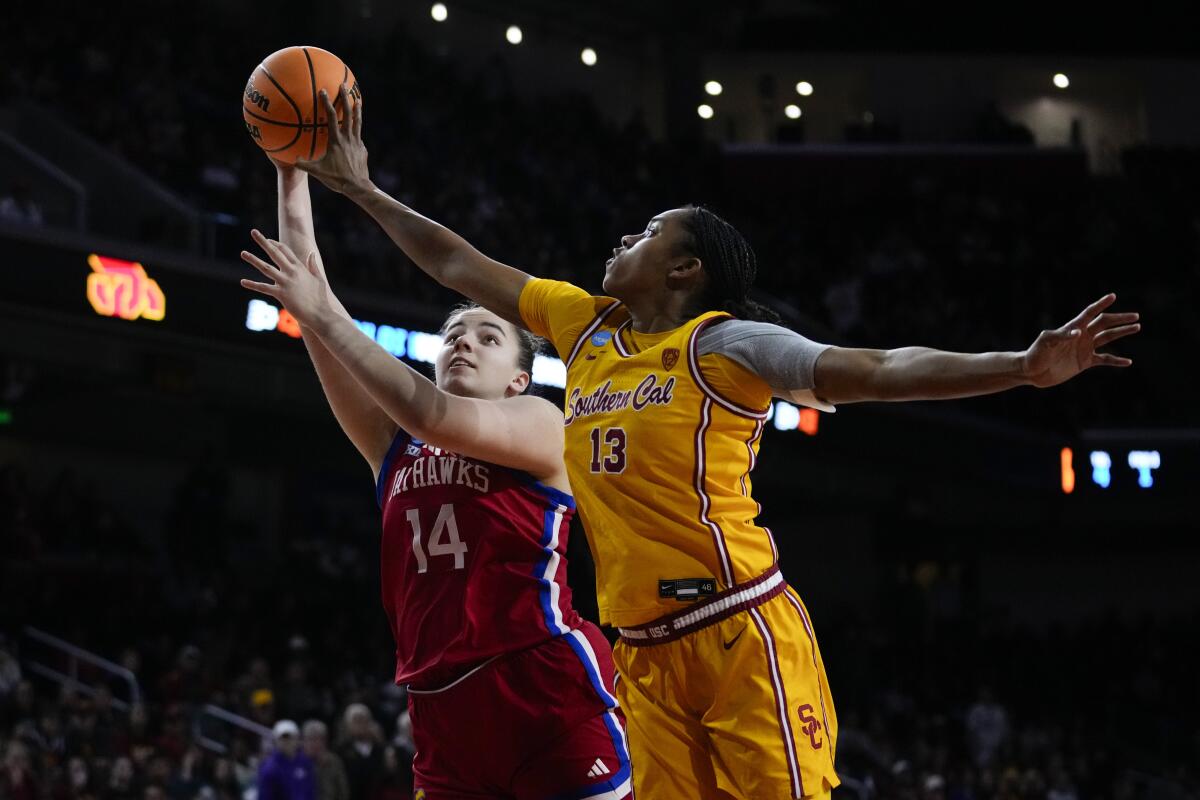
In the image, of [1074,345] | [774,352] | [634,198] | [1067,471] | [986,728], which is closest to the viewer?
[1074,345]

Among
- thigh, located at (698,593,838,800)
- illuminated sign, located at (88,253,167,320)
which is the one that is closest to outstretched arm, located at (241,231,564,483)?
thigh, located at (698,593,838,800)

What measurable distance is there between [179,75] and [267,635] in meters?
7.03

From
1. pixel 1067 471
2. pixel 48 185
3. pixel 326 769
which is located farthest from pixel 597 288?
pixel 1067 471

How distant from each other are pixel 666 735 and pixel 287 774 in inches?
279

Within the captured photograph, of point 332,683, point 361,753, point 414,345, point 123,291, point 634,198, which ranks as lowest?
point 361,753

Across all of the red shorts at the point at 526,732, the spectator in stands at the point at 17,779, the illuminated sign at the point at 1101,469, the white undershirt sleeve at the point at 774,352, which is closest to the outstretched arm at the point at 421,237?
the white undershirt sleeve at the point at 774,352

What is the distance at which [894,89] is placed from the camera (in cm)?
2978

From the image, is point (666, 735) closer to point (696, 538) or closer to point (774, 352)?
point (696, 538)

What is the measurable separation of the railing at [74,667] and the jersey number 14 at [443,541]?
9.44 meters

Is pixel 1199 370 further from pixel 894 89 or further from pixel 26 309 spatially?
pixel 26 309

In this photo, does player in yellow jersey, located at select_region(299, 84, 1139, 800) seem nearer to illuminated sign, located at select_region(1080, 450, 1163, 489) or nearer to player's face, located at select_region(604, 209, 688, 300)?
player's face, located at select_region(604, 209, 688, 300)

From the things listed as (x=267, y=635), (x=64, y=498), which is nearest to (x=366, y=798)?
(x=267, y=635)

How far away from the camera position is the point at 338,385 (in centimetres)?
437

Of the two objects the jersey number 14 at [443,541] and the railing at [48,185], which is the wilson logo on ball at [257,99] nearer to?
the jersey number 14 at [443,541]
